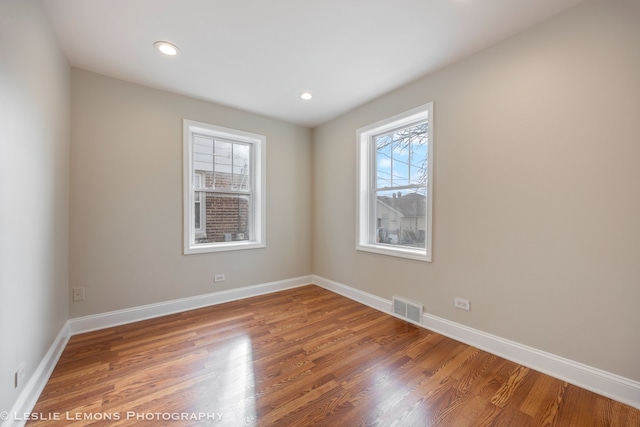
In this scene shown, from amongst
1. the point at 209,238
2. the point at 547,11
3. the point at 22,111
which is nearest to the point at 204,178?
the point at 209,238

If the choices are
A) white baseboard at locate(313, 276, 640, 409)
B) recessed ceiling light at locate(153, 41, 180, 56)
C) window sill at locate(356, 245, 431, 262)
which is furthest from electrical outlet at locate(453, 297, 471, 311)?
recessed ceiling light at locate(153, 41, 180, 56)

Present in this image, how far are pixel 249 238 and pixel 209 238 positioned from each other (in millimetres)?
579

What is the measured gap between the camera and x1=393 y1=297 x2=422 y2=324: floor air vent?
2.66m

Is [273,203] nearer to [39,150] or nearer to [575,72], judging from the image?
[39,150]

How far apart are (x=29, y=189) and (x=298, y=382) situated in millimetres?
2159

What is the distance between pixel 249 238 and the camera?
376 centimetres

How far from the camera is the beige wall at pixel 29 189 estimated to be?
1302mm

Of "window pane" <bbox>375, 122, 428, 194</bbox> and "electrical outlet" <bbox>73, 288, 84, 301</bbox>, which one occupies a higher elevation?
"window pane" <bbox>375, 122, 428, 194</bbox>

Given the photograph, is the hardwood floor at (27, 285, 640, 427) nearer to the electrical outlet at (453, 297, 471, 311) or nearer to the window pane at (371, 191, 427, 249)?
the electrical outlet at (453, 297, 471, 311)

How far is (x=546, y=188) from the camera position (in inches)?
73.5

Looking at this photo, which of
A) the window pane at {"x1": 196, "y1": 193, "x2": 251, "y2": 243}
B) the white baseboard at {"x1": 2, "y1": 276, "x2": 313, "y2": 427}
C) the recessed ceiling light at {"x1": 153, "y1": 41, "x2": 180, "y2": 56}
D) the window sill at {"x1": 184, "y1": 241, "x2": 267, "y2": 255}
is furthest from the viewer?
the window pane at {"x1": 196, "y1": 193, "x2": 251, "y2": 243}

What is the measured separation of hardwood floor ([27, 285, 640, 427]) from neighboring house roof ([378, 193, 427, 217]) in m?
1.25

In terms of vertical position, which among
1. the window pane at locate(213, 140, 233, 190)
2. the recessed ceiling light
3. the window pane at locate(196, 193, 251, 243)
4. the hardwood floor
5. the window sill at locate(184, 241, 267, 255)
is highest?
the recessed ceiling light

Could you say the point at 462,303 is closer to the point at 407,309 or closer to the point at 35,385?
the point at 407,309
